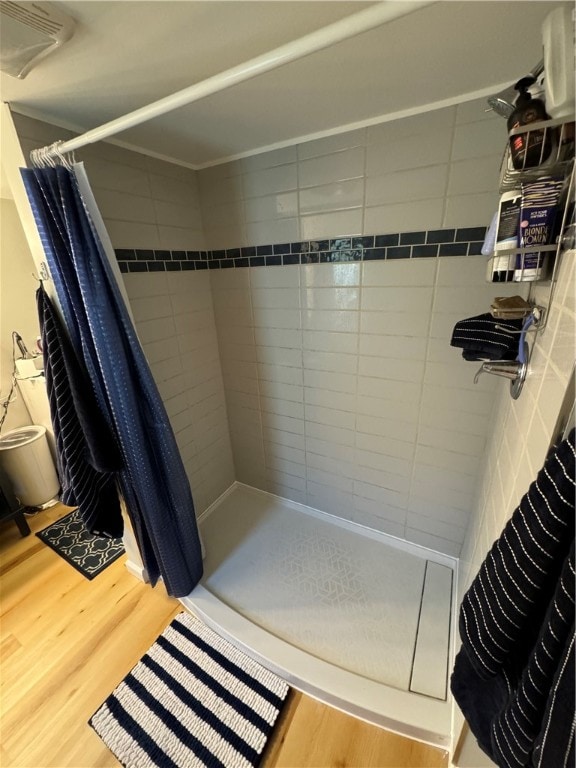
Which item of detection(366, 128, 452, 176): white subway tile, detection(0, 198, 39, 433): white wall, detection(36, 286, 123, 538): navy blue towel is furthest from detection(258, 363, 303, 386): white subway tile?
detection(0, 198, 39, 433): white wall

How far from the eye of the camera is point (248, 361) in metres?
1.81

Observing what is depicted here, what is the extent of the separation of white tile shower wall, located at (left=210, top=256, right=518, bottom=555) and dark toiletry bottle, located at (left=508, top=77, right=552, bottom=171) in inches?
21.7

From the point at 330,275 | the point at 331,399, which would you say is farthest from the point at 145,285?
the point at 331,399

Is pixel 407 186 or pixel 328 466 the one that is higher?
pixel 407 186

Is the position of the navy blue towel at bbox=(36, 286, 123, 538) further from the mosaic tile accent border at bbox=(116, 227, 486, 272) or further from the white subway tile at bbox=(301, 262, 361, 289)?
the white subway tile at bbox=(301, 262, 361, 289)

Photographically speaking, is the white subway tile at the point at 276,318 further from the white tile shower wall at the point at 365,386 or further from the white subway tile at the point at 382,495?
the white subway tile at the point at 382,495

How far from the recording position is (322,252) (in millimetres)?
1402

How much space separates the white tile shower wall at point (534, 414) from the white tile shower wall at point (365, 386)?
35 centimetres

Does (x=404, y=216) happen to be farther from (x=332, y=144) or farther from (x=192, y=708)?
(x=192, y=708)

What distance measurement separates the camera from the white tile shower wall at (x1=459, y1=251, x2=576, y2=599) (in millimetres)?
532

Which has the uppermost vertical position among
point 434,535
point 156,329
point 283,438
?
point 156,329

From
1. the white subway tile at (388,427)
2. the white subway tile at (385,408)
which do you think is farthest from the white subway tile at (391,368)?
the white subway tile at (388,427)

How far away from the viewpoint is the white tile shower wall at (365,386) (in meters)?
1.30

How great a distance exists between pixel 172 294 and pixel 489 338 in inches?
54.8
